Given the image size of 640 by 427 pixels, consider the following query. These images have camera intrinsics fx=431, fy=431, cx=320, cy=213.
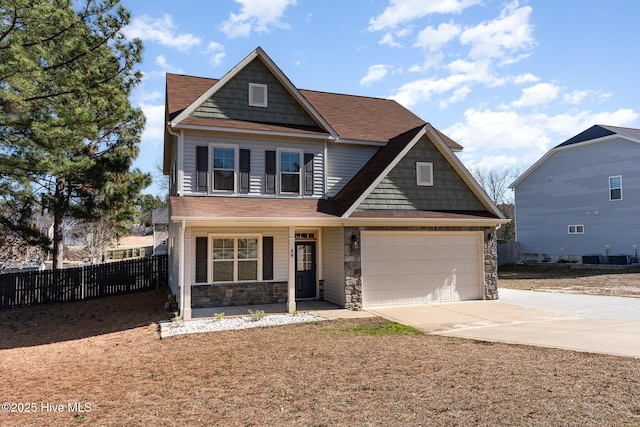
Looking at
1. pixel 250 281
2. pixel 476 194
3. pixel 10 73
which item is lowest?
pixel 250 281

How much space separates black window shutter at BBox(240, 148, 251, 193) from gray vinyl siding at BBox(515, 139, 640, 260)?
22793 millimetres

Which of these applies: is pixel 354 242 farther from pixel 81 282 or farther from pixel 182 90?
pixel 81 282

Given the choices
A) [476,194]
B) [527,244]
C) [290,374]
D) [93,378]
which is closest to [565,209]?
[527,244]

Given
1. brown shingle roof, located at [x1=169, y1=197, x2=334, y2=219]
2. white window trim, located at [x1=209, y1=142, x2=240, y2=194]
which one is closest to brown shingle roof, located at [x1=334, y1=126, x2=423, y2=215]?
brown shingle roof, located at [x1=169, y1=197, x2=334, y2=219]

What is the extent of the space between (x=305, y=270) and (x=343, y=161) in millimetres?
4091

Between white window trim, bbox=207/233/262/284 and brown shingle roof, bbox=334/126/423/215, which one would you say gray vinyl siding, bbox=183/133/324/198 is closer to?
brown shingle roof, bbox=334/126/423/215

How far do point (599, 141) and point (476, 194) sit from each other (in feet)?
55.3

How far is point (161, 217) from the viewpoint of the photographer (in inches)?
1377

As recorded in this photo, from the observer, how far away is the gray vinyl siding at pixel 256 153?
12.9 m

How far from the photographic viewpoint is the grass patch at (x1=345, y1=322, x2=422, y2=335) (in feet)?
31.7

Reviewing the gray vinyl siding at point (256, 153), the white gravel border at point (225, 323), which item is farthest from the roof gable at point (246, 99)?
the white gravel border at point (225, 323)

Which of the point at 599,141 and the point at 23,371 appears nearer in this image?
the point at 23,371

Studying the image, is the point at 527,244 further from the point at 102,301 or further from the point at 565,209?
the point at 102,301

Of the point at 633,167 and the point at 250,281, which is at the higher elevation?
the point at 633,167
